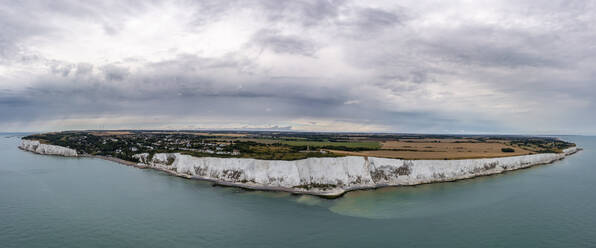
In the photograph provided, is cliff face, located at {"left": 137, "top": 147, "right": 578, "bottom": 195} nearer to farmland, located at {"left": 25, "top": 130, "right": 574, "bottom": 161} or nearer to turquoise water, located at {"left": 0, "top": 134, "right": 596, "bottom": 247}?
farmland, located at {"left": 25, "top": 130, "right": 574, "bottom": 161}

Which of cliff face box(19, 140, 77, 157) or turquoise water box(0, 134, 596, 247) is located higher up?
cliff face box(19, 140, 77, 157)

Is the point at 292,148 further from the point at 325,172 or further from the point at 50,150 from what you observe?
the point at 50,150

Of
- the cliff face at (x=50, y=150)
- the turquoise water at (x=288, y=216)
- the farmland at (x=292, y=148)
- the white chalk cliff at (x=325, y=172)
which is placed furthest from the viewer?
the cliff face at (x=50, y=150)

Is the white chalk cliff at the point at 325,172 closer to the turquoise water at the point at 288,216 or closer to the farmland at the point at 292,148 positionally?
the farmland at the point at 292,148

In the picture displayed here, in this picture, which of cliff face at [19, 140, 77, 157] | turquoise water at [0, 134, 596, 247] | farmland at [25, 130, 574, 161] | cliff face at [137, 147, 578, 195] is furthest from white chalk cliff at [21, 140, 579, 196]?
cliff face at [19, 140, 77, 157]

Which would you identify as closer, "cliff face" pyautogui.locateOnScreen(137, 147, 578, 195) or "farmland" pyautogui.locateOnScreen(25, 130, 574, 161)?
"cliff face" pyautogui.locateOnScreen(137, 147, 578, 195)

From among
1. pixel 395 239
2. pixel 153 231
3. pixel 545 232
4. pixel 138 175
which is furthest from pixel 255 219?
pixel 138 175

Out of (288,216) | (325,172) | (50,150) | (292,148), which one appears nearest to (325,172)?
(325,172)

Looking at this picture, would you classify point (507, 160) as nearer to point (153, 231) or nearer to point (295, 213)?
point (295, 213)

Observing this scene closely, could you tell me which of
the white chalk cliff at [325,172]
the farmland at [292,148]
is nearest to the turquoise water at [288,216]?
the white chalk cliff at [325,172]
